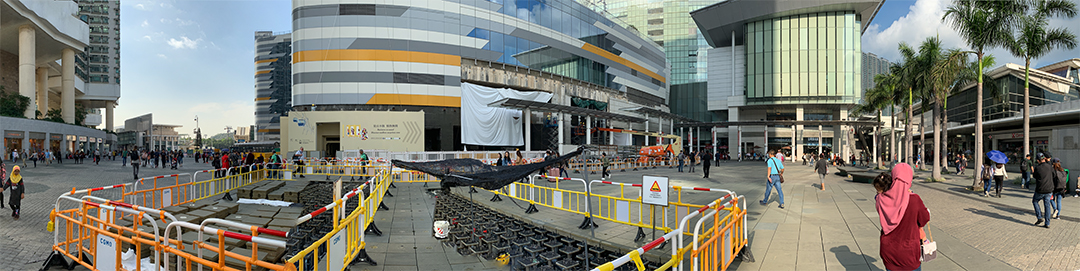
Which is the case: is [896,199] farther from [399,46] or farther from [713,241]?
[399,46]

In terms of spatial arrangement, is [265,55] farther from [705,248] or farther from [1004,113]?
[1004,113]

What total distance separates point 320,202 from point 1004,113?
152ft

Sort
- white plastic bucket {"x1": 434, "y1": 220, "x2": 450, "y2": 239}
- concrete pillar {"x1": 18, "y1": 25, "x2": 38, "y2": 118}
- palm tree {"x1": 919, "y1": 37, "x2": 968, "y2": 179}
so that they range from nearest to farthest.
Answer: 1. white plastic bucket {"x1": 434, "y1": 220, "x2": 450, "y2": 239}
2. palm tree {"x1": 919, "y1": 37, "x2": 968, "y2": 179}
3. concrete pillar {"x1": 18, "y1": 25, "x2": 38, "y2": 118}

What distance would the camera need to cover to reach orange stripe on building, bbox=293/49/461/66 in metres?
31.5

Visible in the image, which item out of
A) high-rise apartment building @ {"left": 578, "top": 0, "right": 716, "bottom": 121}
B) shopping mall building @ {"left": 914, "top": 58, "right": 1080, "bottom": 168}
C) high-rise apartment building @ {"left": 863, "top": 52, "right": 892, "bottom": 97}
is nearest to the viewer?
shopping mall building @ {"left": 914, "top": 58, "right": 1080, "bottom": 168}

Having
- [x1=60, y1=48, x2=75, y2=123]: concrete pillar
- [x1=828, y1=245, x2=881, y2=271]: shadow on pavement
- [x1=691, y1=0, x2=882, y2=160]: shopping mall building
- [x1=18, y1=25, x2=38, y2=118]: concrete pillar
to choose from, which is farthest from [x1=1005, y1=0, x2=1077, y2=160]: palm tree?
[x1=60, y1=48, x2=75, y2=123]: concrete pillar

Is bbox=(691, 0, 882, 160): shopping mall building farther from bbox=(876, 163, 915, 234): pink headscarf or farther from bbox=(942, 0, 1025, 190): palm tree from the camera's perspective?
bbox=(876, 163, 915, 234): pink headscarf

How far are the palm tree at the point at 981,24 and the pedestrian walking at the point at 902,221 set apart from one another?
52.4 ft

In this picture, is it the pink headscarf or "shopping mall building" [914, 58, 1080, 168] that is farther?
"shopping mall building" [914, 58, 1080, 168]

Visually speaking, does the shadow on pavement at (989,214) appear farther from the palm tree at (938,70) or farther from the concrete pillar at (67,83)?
the concrete pillar at (67,83)

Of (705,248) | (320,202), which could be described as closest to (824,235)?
(705,248)

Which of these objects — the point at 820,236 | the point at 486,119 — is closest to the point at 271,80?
the point at 486,119

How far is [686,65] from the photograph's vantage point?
69.1 metres

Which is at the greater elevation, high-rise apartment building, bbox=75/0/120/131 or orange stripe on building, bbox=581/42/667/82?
high-rise apartment building, bbox=75/0/120/131
